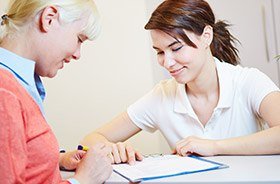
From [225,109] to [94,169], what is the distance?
0.63 m

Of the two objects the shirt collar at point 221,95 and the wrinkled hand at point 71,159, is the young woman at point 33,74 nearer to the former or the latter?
the wrinkled hand at point 71,159

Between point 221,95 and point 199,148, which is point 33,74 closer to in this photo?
point 199,148

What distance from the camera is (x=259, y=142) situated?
1.02 metres

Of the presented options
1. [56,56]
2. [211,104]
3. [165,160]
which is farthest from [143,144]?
[56,56]

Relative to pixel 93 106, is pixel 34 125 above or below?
above

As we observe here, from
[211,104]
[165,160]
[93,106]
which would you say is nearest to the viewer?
[165,160]

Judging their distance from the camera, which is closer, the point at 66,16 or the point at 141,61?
the point at 66,16

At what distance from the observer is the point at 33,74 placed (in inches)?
29.5

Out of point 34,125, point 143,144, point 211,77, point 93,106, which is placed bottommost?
point 143,144

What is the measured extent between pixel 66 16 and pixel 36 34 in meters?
0.08

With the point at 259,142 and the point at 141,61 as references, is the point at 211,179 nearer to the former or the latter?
the point at 259,142

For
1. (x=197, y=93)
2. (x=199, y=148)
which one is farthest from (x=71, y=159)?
(x=197, y=93)

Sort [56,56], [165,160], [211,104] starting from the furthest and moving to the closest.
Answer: [211,104]
[165,160]
[56,56]

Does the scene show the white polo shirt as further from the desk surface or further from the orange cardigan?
the orange cardigan
